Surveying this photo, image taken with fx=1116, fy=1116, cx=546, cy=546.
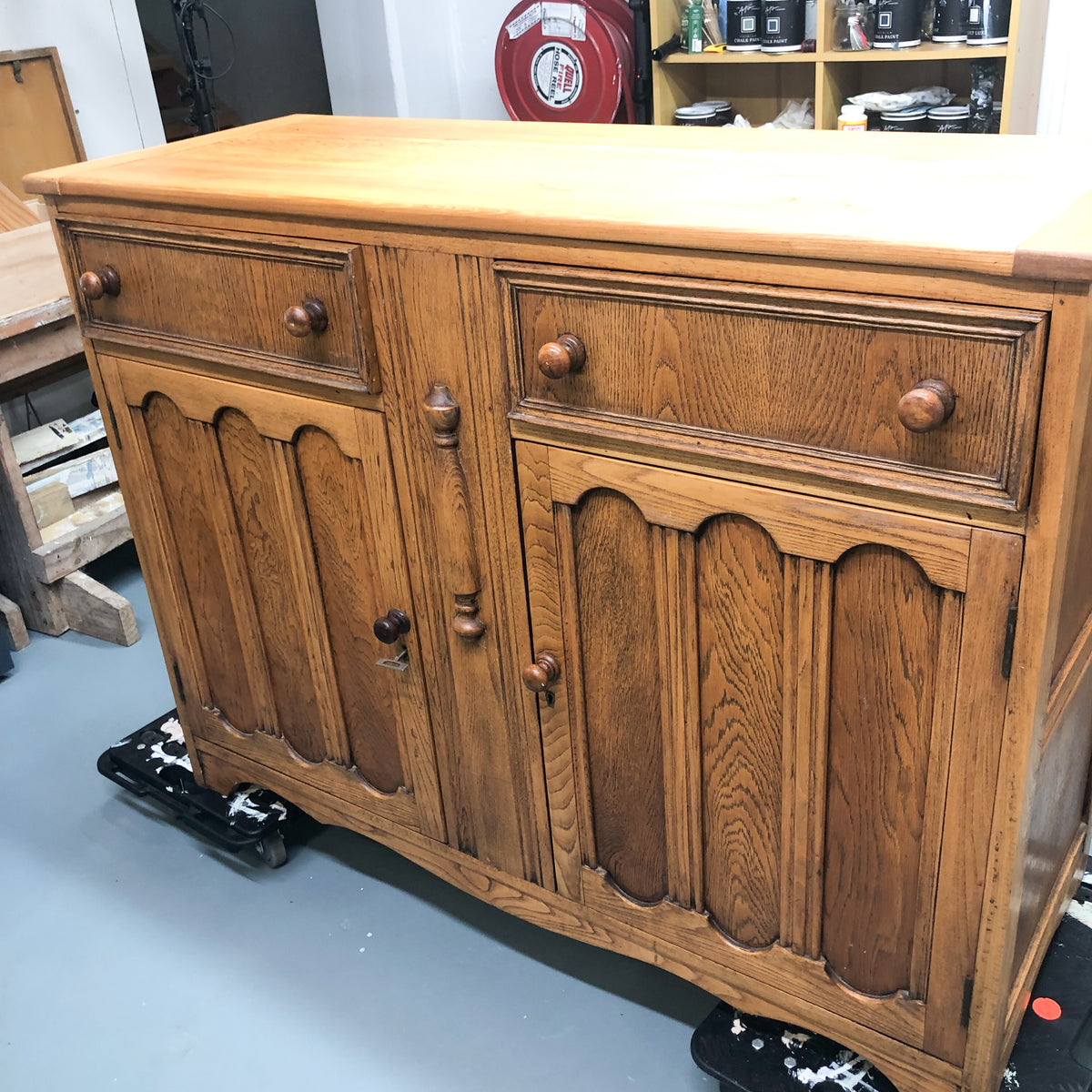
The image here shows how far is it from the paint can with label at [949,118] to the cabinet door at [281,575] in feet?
6.73

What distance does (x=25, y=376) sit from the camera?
2.67 metres

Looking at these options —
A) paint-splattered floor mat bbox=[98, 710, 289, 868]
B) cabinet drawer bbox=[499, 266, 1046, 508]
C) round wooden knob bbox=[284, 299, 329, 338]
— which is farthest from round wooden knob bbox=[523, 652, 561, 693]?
paint-splattered floor mat bbox=[98, 710, 289, 868]

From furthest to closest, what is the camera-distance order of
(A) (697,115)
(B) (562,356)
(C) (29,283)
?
(A) (697,115)
(C) (29,283)
(B) (562,356)

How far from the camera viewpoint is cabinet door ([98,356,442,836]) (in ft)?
4.97

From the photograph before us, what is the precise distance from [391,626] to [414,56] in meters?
2.99

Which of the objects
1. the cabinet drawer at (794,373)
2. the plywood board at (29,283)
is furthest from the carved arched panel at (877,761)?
the plywood board at (29,283)

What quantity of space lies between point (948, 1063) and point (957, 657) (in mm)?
526

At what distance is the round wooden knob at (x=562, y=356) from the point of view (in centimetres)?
116

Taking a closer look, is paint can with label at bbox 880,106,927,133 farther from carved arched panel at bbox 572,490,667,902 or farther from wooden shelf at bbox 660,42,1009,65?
carved arched panel at bbox 572,490,667,902

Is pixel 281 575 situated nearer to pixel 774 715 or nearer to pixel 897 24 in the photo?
pixel 774 715

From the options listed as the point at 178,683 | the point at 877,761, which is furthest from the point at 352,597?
the point at 877,761

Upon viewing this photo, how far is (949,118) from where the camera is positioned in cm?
280

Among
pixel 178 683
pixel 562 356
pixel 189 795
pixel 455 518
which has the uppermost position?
pixel 562 356

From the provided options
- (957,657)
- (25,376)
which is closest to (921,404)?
(957,657)
